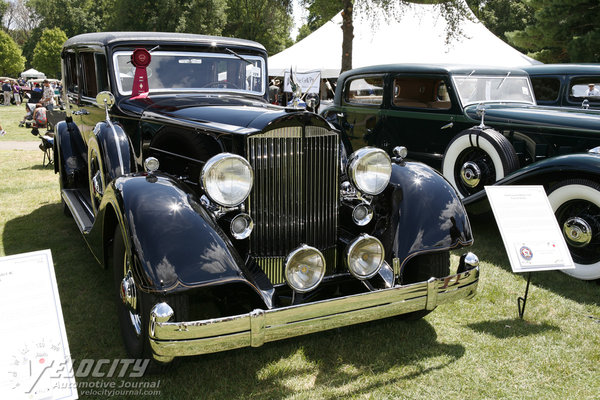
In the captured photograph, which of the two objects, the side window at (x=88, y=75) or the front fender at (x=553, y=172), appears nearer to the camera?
the front fender at (x=553, y=172)

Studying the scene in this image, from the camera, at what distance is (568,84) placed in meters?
6.46

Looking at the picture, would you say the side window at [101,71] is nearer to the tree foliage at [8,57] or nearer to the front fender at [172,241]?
the front fender at [172,241]

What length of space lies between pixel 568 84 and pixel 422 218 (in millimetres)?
5049

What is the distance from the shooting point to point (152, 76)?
377 cm

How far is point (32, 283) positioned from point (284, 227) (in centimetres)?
125

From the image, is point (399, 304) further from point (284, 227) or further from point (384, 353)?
point (284, 227)

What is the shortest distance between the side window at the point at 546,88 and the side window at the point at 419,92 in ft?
6.53

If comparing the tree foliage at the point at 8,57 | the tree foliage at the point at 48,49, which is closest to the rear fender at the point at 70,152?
the tree foliage at the point at 48,49

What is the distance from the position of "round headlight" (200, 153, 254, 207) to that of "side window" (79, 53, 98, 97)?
7.92 ft

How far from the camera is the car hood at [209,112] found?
8.21ft

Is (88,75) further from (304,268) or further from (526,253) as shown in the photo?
(526,253)

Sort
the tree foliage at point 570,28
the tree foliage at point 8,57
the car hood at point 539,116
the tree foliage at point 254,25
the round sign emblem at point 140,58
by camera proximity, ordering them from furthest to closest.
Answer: the tree foliage at point 8,57, the tree foliage at point 254,25, the tree foliage at point 570,28, the car hood at point 539,116, the round sign emblem at point 140,58

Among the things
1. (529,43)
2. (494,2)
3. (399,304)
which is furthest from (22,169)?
(494,2)

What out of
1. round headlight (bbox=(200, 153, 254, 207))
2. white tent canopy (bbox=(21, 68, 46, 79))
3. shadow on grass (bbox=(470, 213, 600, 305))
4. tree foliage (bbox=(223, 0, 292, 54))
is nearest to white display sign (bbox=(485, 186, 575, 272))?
shadow on grass (bbox=(470, 213, 600, 305))
